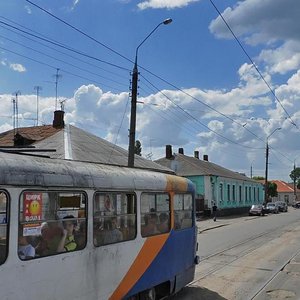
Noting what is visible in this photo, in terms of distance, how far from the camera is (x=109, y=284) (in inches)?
261

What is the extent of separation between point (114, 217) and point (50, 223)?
1365 mm

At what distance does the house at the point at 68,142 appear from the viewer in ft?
81.9

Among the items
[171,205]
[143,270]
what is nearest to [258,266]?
[171,205]

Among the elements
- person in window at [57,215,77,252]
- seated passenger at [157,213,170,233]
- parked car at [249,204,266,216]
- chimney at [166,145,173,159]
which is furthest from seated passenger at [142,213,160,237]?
chimney at [166,145,173,159]

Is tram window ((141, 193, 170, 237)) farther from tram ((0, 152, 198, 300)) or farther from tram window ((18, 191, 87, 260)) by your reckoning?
tram window ((18, 191, 87, 260))

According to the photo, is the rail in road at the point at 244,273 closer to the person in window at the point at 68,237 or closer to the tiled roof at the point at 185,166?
the person in window at the point at 68,237

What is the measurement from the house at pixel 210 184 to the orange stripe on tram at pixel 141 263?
3800 centimetres

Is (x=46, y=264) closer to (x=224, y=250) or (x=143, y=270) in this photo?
(x=143, y=270)

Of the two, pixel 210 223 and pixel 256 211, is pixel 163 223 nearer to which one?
pixel 210 223

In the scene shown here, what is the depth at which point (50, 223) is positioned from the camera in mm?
5602

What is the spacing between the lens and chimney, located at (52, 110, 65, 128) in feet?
104

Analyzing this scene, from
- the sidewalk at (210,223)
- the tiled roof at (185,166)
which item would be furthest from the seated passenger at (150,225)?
the tiled roof at (185,166)

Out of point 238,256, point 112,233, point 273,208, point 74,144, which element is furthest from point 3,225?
point 273,208

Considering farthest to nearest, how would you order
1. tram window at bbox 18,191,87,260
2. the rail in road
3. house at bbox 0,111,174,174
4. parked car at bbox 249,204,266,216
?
parked car at bbox 249,204,266,216
house at bbox 0,111,174,174
the rail in road
tram window at bbox 18,191,87,260
